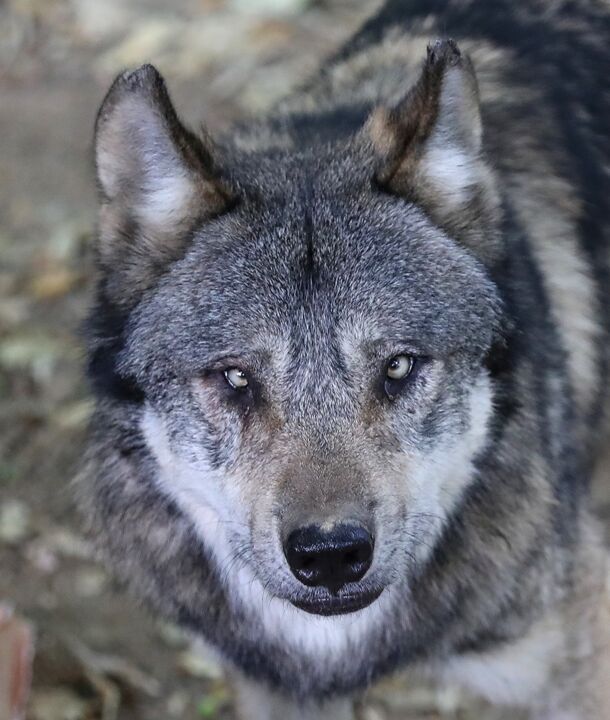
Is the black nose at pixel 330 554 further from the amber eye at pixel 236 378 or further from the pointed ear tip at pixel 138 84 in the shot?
the pointed ear tip at pixel 138 84

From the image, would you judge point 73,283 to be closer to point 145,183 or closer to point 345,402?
point 145,183

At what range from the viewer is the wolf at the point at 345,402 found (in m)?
2.83

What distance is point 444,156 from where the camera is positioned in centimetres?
302

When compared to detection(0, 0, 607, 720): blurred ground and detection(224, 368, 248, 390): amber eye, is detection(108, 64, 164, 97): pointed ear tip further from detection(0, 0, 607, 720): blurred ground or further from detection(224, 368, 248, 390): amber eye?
detection(0, 0, 607, 720): blurred ground

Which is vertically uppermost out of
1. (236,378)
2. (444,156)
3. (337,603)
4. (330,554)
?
(444,156)

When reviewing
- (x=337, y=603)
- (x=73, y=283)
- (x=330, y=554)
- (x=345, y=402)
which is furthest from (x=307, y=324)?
(x=73, y=283)

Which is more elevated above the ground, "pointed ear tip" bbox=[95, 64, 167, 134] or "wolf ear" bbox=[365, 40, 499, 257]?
"pointed ear tip" bbox=[95, 64, 167, 134]

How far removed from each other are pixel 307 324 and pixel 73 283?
10.2 feet

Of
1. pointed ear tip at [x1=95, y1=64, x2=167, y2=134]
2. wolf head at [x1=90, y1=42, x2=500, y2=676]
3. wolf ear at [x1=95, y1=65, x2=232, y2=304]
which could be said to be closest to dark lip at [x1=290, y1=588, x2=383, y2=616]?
wolf head at [x1=90, y1=42, x2=500, y2=676]

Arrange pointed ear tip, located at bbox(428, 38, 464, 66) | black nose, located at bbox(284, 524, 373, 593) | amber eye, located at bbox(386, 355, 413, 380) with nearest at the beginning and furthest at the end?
black nose, located at bbox(284, 524, 373, 593) < pointed ear tip, located at bbox(428, 38, 464, 66) < amber eye, located at bbox(386, 355, 413, 380)

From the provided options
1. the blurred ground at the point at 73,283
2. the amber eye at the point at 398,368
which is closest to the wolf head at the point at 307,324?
the amber eye at the point at 398,368

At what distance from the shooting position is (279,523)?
8.87ft

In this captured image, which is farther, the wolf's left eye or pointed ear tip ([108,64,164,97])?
the wolf's left eye

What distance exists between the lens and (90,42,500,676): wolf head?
279 cm
